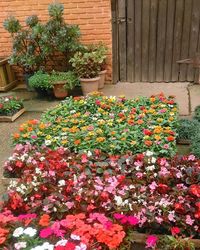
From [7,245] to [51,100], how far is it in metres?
3.94

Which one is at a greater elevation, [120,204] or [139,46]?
[139,46]

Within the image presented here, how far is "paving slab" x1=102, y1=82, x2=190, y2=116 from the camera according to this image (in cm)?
581

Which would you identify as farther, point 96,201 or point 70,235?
point 96,201

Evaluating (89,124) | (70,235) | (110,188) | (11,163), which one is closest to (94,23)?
(89,124)

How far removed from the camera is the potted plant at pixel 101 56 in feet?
18.8

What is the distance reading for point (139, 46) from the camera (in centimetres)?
621

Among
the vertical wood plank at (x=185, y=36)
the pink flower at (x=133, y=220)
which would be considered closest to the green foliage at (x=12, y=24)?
the vertical wood plank at (x=185, y=36)

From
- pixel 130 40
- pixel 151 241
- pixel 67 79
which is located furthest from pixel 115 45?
pixel 151 241

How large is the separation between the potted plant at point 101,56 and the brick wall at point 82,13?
173 mm

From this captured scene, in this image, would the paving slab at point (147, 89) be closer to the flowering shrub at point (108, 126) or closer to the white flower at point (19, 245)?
the flowering shrub at point (108, 126)

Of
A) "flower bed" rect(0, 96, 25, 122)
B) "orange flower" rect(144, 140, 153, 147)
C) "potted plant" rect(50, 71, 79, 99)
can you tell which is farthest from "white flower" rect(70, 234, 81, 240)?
"potted plant" rect(50, 71, 79, 99)

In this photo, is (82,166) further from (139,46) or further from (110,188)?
(139,46)

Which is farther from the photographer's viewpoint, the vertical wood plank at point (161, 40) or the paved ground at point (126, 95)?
the vertical wood plank at point (161, 40)

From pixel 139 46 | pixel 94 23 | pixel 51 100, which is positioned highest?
pixel 94 23
